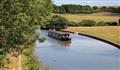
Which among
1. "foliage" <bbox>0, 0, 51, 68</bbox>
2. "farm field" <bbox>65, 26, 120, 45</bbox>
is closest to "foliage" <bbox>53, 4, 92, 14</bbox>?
"farm field" <bbox>65, 26, 120, 45</bbox>

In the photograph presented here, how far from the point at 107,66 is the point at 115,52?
16.6 ft

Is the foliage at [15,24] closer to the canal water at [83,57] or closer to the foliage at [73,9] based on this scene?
the canal water at [83,57]

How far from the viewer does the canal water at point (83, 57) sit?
2119cm

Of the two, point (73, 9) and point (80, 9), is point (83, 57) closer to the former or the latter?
point (73, 9)

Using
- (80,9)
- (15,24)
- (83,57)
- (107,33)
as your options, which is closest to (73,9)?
(80,9)

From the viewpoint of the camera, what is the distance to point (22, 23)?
9.95 meters

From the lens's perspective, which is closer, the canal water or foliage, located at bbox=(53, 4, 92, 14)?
the canal water

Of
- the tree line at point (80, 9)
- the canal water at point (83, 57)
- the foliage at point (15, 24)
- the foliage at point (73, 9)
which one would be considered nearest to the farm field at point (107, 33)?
the canal water at point (83, 57)

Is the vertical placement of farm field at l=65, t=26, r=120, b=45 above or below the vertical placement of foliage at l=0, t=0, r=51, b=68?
below

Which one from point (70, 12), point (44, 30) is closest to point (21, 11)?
point (44, 30)

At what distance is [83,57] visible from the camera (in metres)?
24.9

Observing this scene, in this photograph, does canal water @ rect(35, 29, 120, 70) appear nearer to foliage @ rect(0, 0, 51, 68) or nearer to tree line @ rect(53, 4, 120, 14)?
foliage @ rect(0, 0, 51, 68)

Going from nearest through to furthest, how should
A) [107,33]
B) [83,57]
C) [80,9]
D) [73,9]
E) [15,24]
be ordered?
[15,24] < [83,57] < [107,33] < [73,9] < [80,9]

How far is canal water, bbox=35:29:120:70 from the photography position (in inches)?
834
